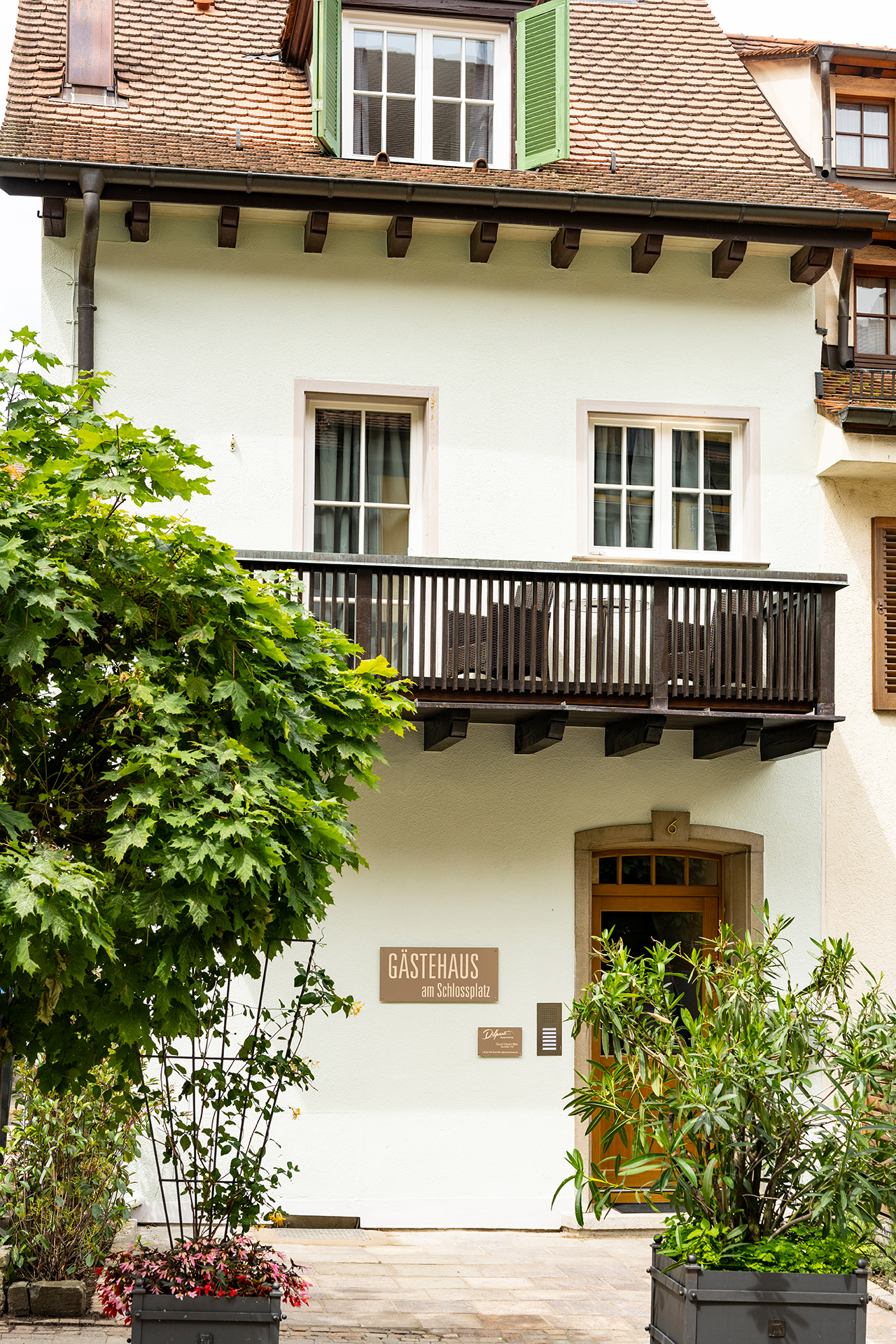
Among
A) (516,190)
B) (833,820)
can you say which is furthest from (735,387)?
(833,820)

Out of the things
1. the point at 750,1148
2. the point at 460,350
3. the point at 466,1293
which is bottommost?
the point at 466,1293

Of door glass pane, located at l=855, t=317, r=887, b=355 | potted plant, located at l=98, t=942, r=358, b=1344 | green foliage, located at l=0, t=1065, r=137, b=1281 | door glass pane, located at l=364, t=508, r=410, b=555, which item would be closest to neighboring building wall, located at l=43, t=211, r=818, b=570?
door glass pane, located at l=364, t=508, r=410, b=555

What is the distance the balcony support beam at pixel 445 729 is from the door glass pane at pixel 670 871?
6.51 feet

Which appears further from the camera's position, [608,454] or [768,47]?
[768,47]

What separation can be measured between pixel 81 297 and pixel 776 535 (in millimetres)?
5640

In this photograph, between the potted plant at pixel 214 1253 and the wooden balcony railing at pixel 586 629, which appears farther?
the wooden balcony railing at pixel 586 629

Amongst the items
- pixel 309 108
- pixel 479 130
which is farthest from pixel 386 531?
pixel 309 108

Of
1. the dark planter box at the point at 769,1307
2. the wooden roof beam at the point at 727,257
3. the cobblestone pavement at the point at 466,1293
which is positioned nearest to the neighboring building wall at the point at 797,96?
the wooden roof beam at the point at 727,257

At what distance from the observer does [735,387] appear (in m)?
11.8

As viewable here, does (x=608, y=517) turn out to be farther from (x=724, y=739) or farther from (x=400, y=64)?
(x=400, y=64)

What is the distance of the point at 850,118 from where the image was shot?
1354cm

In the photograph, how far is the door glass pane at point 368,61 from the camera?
39.5 feet

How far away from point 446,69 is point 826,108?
3.67 metres

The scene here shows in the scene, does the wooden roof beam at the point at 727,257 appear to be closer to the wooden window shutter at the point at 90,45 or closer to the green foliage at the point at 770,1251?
the wooden window shutter at the point at 90,45
